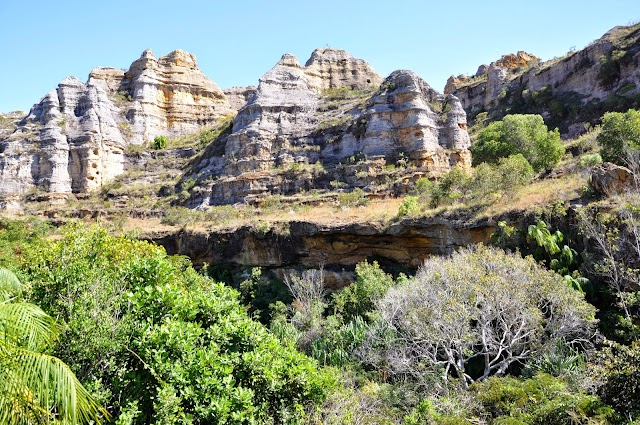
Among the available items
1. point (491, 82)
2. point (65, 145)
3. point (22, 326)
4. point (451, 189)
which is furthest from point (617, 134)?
point (65, 145)

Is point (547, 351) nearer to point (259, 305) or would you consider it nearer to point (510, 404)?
point (510, 404)

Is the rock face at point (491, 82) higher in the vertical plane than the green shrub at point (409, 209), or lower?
higher

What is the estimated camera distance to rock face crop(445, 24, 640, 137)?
1355 inches

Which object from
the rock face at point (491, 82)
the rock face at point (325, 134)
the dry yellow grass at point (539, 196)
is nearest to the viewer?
the dry yellow grass at point (539, 196)

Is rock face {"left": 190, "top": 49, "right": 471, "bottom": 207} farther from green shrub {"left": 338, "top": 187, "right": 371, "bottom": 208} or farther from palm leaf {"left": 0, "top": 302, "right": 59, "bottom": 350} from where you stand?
palm leaf {"left": 0, "top": 302, "right": 59, "bottom": 350}

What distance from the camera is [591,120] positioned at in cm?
3428

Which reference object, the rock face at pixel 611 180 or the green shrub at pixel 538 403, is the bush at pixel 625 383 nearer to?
the green shrub at pixel 538 403

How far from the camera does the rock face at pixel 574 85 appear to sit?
34406 mm

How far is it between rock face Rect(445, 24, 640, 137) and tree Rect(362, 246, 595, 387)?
24.8m

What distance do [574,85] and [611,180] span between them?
28058 mm

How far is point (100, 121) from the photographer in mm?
42656

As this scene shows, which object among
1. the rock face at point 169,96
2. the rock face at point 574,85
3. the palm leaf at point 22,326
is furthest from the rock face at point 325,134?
the palm leaf at point 22,326

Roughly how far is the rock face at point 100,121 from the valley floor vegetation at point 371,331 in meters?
18.3

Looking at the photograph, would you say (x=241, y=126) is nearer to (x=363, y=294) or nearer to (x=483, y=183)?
(x=483, y=183)
